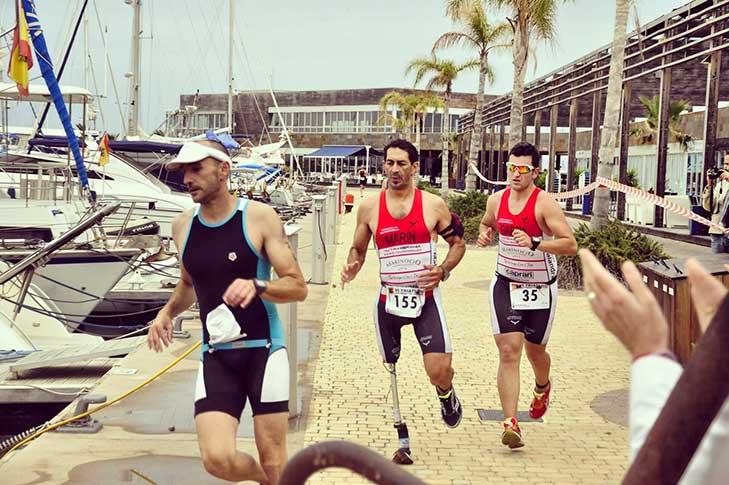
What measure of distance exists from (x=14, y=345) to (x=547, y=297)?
6.63m

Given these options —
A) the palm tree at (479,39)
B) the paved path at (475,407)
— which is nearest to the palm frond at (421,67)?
the palm tree at (479,39)

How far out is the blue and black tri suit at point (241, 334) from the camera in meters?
4.81

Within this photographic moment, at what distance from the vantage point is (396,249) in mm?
6816

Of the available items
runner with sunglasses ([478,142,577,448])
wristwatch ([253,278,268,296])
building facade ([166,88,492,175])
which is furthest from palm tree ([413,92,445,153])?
wristwatch ([253,278,268,296])

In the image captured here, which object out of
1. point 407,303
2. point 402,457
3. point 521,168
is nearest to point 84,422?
point 402,457

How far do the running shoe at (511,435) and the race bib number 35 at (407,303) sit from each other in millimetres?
987

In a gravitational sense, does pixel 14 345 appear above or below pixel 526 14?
below

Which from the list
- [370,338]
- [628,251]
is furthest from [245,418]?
[628,251]

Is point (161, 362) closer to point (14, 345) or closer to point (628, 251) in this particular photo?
point (14, 345)

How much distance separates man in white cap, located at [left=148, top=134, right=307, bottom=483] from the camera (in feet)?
15.7

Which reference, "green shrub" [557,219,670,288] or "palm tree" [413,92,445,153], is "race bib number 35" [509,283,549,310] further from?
"palm tree" [413,92,445,153]

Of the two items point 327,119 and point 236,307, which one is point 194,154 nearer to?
point 236,307

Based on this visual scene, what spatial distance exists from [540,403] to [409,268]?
1604mm

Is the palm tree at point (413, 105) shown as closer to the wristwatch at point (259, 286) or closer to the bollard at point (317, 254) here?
the bollard at point (317, 254)
